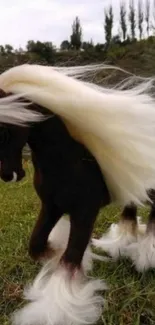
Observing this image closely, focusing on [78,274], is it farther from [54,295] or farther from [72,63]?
[72,63]

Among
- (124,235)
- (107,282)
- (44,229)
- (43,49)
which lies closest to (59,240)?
(44,229)

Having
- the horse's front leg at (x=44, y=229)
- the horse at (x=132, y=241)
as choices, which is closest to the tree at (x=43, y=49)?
Result: the horse at (x=132, y=241)

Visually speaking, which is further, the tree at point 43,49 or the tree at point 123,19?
the tree at point 123,19

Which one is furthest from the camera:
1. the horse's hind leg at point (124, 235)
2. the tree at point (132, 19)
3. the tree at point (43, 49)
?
the tree at point (132, 19)

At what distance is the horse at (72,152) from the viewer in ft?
4.95

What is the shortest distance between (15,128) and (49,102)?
4.8 inches

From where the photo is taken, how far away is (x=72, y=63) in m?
1.91

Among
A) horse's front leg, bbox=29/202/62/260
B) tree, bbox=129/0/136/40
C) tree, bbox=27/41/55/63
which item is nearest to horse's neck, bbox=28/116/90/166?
horse's front leg, bbox=29/202/62/260

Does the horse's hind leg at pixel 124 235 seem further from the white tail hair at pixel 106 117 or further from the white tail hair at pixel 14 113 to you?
the white tail hair at pixel 14 113

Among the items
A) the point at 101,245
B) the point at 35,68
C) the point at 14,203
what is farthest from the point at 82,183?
the point at 14,203

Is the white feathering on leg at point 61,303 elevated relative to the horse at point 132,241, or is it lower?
elevated

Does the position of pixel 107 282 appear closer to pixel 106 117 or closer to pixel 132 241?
pixel 132 241

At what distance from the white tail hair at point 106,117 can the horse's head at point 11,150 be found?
10cm

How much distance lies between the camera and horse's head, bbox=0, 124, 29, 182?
148cm
